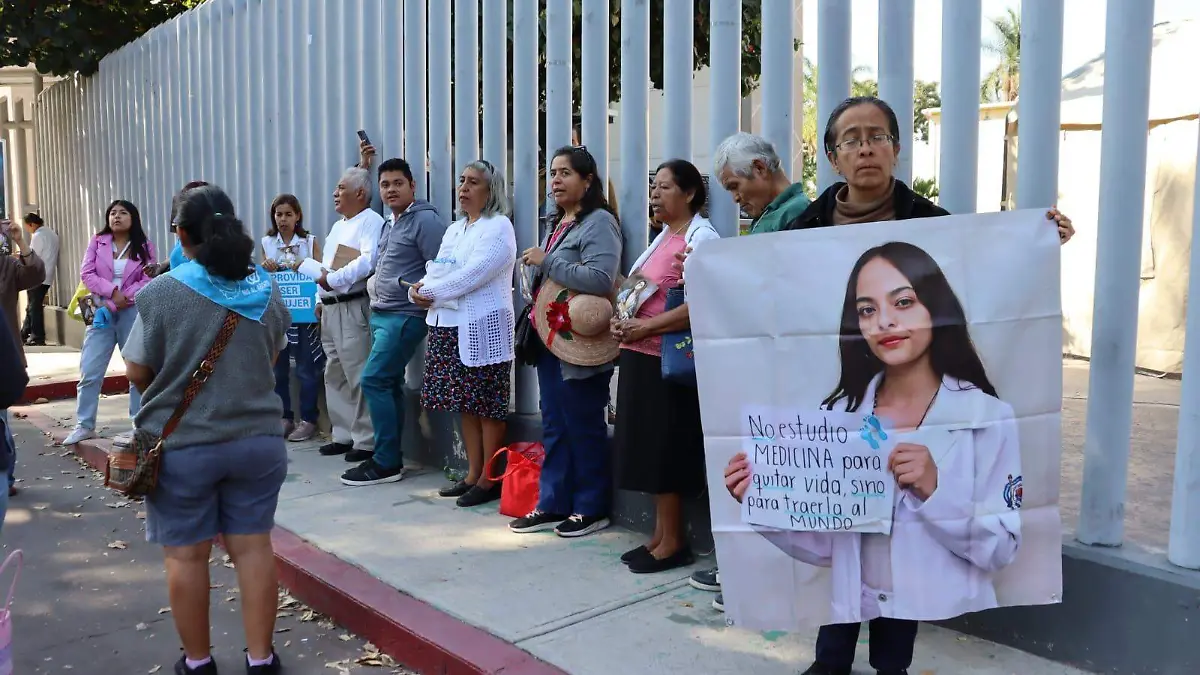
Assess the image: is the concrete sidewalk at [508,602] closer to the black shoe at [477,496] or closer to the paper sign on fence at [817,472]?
the black shoe at [477,496]

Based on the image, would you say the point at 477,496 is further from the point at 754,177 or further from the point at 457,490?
the point at 754,177

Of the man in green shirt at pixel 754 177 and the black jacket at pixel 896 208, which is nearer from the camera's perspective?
the black jacket at pixel 896 208

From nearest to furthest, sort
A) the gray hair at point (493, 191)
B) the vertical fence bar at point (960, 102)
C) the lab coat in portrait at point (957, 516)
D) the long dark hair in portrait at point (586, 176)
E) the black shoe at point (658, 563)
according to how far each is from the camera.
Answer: the lab coat in portrait at point (957, 516)
the vertical fence bar at point (960, 102)
the black shoe at point (658, 563)
the long dark hair in portrait at point (586, 176)
the gray hair at point (493, 191)

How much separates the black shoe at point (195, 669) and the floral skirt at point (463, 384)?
214cm

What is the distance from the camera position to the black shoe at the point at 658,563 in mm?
4555

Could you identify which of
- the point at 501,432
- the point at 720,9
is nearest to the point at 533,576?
the point at 501,432

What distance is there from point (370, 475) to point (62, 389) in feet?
18.8

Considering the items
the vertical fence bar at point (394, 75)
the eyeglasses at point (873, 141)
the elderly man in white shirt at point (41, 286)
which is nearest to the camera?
the eyeglasses at point (873, 141)

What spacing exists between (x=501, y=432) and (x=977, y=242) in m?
3.44

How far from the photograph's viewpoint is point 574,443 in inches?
203

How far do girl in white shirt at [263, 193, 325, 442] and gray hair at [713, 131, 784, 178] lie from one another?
4.12 metres

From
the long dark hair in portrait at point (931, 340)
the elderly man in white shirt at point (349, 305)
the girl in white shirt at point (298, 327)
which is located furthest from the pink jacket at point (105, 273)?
the long dark hair in portrait at point (931, 340)

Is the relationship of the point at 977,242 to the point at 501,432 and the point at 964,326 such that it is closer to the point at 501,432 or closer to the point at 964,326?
the point at 964,326

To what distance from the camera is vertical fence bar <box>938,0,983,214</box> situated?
389 cm
